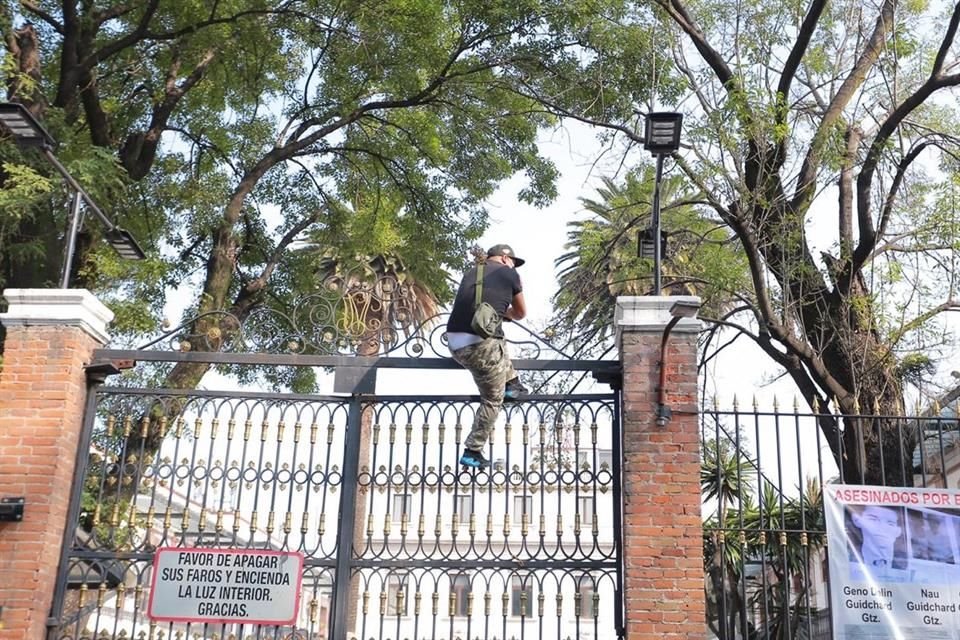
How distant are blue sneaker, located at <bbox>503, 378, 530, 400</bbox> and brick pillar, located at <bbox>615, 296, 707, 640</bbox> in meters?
0.91

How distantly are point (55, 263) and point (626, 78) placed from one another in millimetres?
7847

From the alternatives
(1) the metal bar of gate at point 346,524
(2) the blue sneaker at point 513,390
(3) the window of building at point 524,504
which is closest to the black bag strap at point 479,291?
(2) the blue sneaker at point 513,390

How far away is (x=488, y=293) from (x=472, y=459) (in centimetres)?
140

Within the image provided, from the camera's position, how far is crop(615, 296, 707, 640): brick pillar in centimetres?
714

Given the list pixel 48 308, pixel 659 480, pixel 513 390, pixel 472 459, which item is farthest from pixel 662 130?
pixel 48 308

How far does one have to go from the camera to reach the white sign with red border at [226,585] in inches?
300

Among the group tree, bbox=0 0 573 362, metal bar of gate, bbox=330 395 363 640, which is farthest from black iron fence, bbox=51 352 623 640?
tree, bbox=0 0 573 362

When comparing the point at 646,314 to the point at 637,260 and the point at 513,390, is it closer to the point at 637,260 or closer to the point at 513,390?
the point at 513,390

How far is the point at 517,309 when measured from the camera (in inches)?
323

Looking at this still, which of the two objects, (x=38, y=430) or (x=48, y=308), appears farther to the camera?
(x=48, y=308)

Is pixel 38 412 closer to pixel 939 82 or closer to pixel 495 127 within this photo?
pixel 495 127

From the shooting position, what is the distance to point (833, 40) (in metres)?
12.6

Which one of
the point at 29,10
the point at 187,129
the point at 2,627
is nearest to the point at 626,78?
the point at 187,129

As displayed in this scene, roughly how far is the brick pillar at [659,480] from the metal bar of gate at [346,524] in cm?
229
